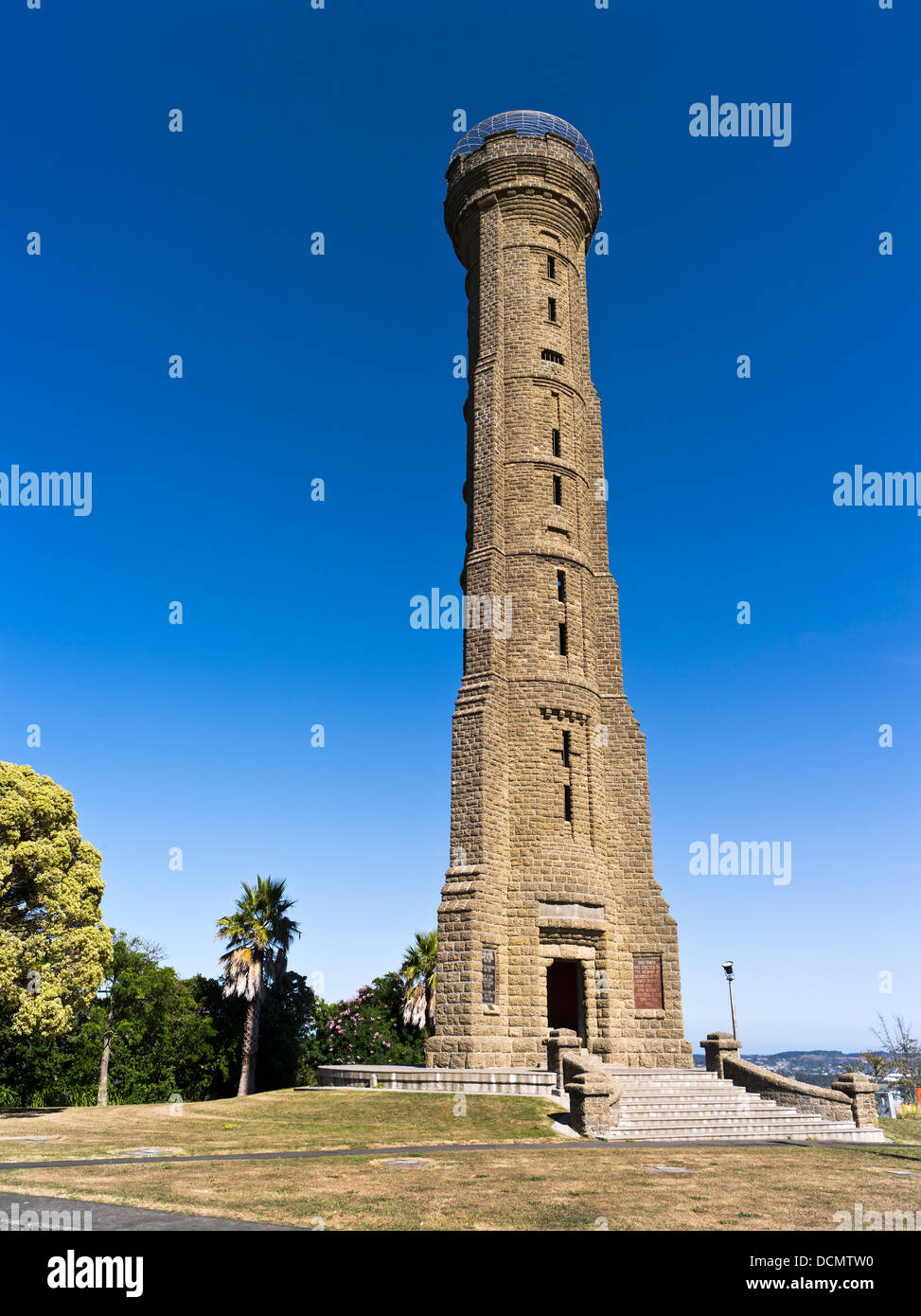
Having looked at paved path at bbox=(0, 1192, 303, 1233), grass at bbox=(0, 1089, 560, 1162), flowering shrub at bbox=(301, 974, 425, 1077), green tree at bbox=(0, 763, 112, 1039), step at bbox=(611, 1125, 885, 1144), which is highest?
green tree at bbox=(0, 763, 112, 1039)

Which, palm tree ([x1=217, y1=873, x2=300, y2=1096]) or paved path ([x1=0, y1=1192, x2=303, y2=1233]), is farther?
palm tree ([x1=217, y1=873, x2=300, y2=1096])

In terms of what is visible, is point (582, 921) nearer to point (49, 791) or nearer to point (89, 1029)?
point (49, 791)

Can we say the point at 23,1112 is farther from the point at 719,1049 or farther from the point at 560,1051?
the point at 719,1049

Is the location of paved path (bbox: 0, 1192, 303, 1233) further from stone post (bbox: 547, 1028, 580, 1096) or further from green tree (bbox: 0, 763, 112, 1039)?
stone post (bbox: 547, 1028, 580, 1096)

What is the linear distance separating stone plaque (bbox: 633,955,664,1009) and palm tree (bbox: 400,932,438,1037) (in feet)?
31.9

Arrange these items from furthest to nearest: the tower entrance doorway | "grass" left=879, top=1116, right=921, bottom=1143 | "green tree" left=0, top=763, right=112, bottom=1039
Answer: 1. the tower entrance doorway
2. "green tree" left=0, top=763, right=112, bottom=1039
3. "grass" left=879, top=1116, right=921, bottom=1143

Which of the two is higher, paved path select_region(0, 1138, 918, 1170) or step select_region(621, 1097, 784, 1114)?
paved path select_region(0, 1138, 918, 1170)

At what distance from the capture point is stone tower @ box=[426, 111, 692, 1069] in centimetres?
2597

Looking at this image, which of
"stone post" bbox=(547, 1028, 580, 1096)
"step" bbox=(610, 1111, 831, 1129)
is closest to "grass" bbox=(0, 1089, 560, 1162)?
"stone post" bbox=(547, 1028, 580, 1096)

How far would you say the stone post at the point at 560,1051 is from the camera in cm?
2081

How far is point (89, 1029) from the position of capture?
33656 millimetres

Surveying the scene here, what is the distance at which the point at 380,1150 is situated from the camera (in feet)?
46.2
